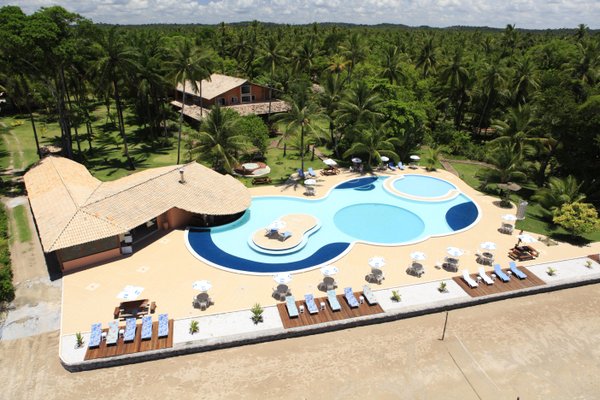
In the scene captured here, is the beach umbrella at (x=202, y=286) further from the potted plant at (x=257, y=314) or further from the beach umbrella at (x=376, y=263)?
the beach umbrella at (x=376, y=263)

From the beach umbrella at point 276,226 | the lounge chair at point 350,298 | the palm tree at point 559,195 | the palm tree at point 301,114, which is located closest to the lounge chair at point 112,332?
the beach umbrella at point 276,226

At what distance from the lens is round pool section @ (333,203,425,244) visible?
30.6m

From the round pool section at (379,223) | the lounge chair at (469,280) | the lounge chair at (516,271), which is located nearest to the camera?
the lounge chair at (469,280)

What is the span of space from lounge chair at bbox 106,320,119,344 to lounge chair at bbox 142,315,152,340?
1.28m

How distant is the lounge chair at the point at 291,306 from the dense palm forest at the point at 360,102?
20.2m

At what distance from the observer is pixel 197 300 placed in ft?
72.5

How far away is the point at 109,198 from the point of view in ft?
90.2

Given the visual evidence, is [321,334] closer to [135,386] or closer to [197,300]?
[197,300]

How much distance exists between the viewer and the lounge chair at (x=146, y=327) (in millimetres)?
19500

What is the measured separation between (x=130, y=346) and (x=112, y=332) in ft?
4.23

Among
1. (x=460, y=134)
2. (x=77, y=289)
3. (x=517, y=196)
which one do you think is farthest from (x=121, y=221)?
(x=460, y=134)

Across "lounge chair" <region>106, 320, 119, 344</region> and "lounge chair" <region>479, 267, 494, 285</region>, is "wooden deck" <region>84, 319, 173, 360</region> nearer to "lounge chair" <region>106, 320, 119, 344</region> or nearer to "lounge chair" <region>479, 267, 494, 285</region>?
"lounge chair" <region>106, 320, 119, 344</region>

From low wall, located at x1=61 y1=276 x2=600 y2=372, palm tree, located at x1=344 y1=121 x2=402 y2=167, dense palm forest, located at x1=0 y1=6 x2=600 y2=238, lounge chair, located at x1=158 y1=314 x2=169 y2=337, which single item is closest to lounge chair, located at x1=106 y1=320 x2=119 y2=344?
low wall, located at x1=61 y1=276 x2=600 y2=372

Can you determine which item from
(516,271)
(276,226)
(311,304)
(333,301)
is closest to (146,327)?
(311,304)
